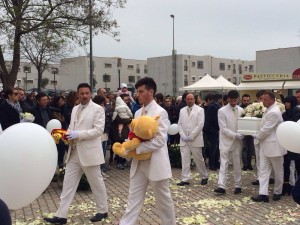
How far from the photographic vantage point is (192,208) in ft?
24.3

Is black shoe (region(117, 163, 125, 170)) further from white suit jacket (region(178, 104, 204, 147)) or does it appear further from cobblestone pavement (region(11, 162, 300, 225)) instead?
white suit jacket (region(178, 104, 204, 147))

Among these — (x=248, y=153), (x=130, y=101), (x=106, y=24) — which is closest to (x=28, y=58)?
(x=106, y=24)

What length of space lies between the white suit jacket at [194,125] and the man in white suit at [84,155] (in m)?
3.13

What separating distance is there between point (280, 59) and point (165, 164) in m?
42.0

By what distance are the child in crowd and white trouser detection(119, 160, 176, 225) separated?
5.56 metres

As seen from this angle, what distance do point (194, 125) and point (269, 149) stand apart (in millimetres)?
1955

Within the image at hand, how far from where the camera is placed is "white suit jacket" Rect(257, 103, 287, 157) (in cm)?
780

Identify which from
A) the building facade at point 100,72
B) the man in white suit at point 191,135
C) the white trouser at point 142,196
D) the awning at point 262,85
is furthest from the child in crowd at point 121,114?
the building facade at point 100,72

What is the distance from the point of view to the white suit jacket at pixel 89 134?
6.43 m

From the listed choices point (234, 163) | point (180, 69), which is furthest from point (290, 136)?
point (180, 69)

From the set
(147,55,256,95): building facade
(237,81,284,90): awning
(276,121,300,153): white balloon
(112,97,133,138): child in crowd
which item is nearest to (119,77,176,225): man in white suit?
(276,121,300,153): white balloon

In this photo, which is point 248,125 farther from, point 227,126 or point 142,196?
point 142,196

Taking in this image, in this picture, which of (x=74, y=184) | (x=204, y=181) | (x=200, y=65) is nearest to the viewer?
(x=74, y=184)

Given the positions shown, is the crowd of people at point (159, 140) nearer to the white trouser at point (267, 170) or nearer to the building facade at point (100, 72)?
the white trouser at point (267, 170)
